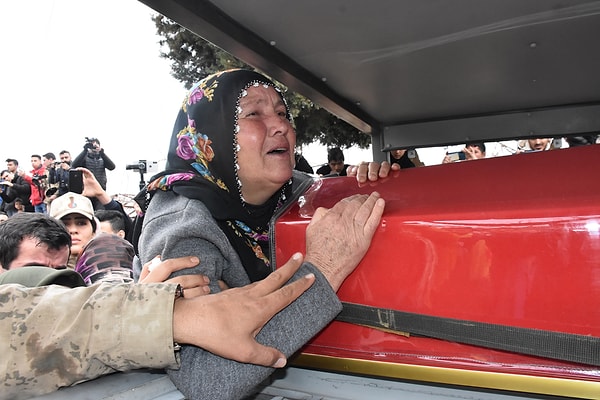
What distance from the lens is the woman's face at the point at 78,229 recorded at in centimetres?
384

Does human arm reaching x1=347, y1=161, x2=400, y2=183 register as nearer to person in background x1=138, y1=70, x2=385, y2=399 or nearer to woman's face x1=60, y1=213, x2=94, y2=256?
person in background x1=138, y1=70, x2=385, y2=399

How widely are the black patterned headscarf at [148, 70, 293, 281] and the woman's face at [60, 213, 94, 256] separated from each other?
2291 mm

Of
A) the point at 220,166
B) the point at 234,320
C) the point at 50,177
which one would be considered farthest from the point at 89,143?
the point at 234,320

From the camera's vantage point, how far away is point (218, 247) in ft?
4.92

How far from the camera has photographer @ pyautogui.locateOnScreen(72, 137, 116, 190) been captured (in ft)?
26.3

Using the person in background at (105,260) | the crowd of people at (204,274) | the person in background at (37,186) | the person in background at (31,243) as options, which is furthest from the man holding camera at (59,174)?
the crowd of people at (204,274)

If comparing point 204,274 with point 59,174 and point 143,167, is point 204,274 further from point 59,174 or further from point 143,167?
point 59,174

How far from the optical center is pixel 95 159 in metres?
8.13

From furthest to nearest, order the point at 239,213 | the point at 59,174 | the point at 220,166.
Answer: the point at 59,174 → the point at 220,166 → the point at 239,213

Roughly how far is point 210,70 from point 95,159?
137 inches

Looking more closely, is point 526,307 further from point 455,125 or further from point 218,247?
point 455,125

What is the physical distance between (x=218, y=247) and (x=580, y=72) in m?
1.97

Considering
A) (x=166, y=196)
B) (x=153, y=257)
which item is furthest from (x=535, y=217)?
(x=166, y=196)

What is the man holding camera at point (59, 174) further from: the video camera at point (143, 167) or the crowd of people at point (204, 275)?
the crowd of people at point (204, 275)
